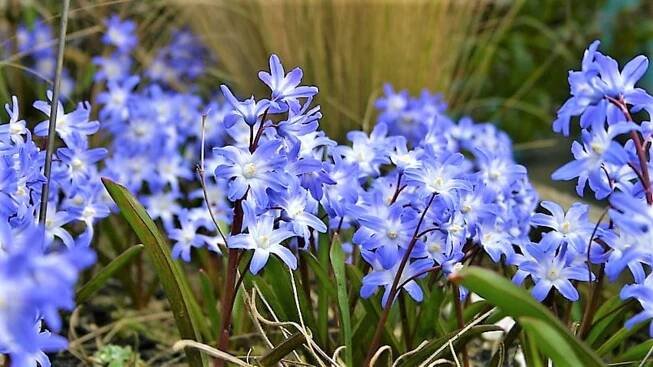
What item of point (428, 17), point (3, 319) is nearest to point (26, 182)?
point (3, 319)

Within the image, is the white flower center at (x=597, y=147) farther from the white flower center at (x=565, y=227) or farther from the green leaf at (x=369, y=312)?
the green leaf at (x=369, y=312)

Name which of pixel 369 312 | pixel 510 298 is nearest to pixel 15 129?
pixel 369 312

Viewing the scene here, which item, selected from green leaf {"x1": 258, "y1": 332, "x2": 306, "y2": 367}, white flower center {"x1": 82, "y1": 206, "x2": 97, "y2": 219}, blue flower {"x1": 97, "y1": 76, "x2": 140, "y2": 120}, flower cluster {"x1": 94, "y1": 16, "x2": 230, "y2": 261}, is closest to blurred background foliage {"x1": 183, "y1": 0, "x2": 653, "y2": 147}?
flower cluster {"x1": 94, "y1": 16, "x2": 230, "y2": 261}

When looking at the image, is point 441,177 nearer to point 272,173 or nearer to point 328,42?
point 272,173

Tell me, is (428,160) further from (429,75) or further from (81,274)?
(429,75)

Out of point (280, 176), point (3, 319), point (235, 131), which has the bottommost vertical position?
point (3, 319)

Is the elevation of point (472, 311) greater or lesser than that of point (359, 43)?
lesser
